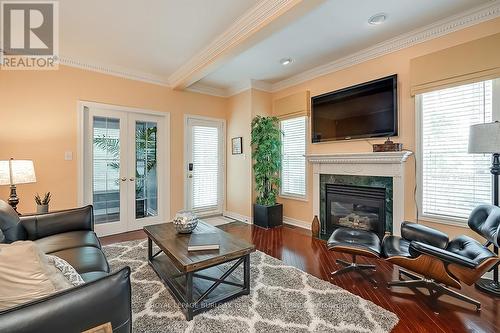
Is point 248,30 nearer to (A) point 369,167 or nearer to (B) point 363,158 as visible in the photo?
(B) point 363,158

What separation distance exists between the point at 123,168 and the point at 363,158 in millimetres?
3847

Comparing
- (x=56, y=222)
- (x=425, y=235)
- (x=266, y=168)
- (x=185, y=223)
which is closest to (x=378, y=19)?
(x=425, y=235)

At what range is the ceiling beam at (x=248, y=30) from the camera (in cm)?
219

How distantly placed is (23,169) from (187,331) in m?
2.61

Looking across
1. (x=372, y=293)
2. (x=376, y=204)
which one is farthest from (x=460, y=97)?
(x=372, y=293)

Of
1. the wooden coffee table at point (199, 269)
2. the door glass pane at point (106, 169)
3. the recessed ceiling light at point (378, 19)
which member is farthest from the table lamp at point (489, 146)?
the door glass pane at point (106, 169)

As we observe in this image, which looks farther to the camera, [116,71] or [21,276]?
[116,71]

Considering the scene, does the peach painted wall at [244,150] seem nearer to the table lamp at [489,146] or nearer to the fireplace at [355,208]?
the fireplace at [355,208]

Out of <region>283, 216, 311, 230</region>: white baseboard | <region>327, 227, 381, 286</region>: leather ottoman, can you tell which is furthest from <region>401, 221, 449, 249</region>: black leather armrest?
<region>283, 216, 311, 230</region>: white baseboard

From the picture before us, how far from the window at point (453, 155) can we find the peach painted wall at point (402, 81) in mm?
124

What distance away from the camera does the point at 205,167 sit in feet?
16.5

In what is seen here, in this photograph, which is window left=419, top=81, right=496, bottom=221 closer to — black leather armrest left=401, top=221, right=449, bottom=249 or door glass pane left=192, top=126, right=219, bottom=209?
black leather armrest left=401, top=221, right=449, bottom=249

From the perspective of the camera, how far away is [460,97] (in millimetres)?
2658

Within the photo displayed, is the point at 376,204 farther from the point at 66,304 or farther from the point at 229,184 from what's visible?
the point at 66,304
